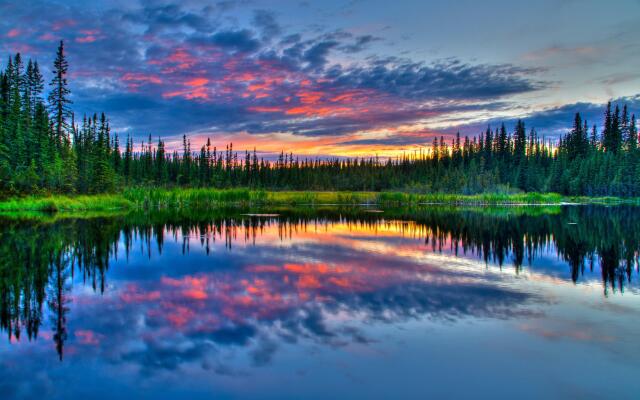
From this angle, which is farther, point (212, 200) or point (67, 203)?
point (212, 200)

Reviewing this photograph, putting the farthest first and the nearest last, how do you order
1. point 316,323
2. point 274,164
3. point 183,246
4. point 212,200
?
1. point 274,164
2. point 212,200
3. point 183,246
4. point 316,323

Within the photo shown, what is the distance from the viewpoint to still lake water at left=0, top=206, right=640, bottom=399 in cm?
637

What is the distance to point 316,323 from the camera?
916cm

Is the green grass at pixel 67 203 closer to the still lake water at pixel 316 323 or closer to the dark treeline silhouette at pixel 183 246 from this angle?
the dark treeline silhouette at pixel 183 246

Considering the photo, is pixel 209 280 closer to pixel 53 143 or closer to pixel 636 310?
pixel 636 310

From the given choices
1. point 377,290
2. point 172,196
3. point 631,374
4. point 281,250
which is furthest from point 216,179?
point 631,374

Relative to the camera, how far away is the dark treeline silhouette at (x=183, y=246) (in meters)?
10.5

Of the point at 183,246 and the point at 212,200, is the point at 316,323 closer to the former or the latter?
the point at 183,246

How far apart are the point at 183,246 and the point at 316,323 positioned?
44.9 ft

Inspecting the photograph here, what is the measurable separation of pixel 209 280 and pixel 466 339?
873 centimetres

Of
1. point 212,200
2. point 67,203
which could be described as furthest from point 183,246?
point 212,200

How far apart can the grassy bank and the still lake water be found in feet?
79.7

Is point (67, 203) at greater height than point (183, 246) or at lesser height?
greater

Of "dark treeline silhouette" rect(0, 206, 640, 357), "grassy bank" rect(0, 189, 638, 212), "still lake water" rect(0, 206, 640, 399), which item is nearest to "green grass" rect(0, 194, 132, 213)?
"grassy bank" rect(0, 189, 638, 212)
